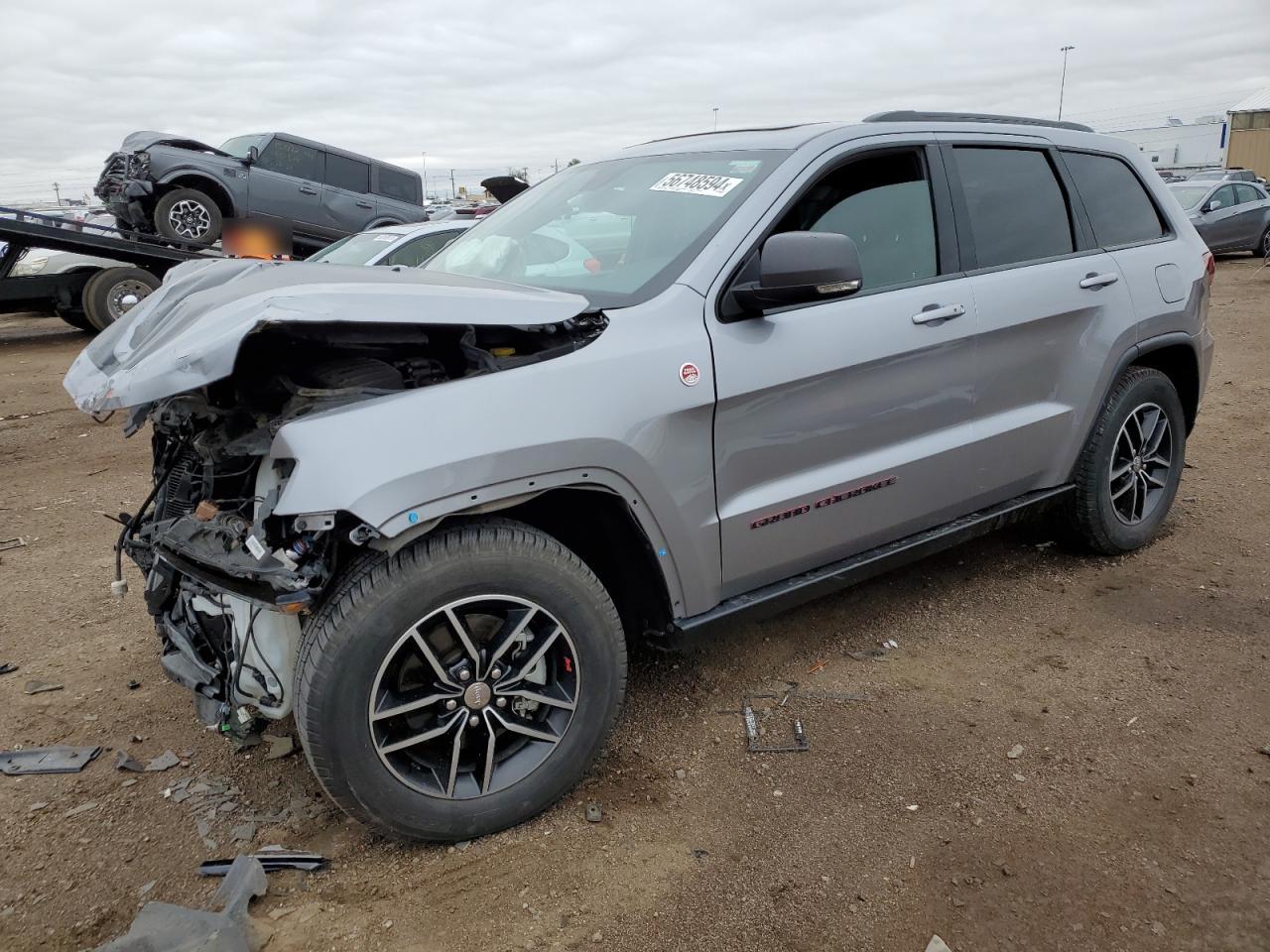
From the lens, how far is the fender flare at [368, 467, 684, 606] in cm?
233

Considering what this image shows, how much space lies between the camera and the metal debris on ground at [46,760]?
3.05 metres

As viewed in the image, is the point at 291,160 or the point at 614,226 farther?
the point at 291,160

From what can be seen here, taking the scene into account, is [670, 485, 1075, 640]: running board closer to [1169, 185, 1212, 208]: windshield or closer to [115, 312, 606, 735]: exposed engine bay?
[115, 312, 606, 735]: exposed engine bay

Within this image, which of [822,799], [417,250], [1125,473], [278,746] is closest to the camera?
[822,799]

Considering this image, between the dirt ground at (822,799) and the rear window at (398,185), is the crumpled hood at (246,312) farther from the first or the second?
the rear window at (398,185)

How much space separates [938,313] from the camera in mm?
3318

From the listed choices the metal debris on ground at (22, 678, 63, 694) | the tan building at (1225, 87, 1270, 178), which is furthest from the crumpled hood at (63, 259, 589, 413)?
the tan building at (1225, 87, 1270, 178)

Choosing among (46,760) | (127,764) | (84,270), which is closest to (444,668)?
(127,764)

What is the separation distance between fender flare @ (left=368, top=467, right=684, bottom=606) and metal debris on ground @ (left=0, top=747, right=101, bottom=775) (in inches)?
60.4

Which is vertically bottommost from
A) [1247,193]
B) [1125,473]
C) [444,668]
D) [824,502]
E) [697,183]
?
[1125,473]

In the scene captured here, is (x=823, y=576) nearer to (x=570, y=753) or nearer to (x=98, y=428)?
(x=570, y=753)

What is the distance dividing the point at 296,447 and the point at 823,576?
1766 millimetres

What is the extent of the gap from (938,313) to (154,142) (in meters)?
13.1

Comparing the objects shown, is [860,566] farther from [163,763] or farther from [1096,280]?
[163,763]
